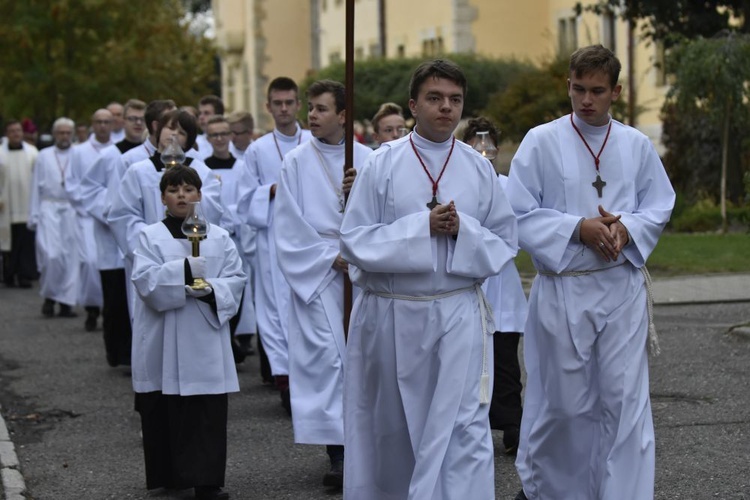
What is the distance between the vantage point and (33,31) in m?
29.0

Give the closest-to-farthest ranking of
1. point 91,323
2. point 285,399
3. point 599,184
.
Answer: point 599,184 < point 285,399 < point 91,323

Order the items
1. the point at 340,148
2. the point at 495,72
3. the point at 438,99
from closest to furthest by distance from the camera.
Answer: the point at 438,99
the point at 340,148
the point at 495,72

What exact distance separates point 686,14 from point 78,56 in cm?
1119

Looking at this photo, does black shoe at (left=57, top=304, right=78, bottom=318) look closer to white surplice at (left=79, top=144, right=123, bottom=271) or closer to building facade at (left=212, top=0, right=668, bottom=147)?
white surplice at (left=79, top=144, right=123, bottom=271)

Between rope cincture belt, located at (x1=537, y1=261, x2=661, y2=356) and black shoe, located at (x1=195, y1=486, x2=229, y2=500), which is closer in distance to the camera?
rope cincture belt, located at (x1=537, y1=261, x2=661, y2=356)

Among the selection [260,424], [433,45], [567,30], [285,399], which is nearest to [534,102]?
[567,30]

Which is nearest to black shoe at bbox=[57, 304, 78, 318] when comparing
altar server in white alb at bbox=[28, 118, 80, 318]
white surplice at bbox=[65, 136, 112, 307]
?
altar server in white alb at bbox=[28, 118, 80, 318]

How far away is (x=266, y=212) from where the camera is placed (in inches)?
437

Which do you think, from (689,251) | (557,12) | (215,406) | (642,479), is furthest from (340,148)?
(557,12)

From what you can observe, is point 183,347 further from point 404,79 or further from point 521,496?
point 404,79

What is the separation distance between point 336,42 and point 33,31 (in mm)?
21567

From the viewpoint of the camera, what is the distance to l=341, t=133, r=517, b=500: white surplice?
6504 mm

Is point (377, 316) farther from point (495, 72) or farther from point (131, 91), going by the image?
point (495, 72)

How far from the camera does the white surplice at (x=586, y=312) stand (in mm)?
6898
